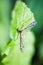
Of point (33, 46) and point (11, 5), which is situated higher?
point (11, 5)

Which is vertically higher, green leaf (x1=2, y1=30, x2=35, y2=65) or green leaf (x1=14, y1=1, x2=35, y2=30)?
green leaf (x1=14, y1=1, x2=35, y2=30)

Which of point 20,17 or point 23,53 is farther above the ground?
point 20,17

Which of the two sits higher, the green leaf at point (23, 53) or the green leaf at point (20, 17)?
the green leaf at point (20, 17)

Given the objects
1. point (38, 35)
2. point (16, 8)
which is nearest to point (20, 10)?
point (16, 8)

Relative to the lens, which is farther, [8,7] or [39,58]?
[39,58]

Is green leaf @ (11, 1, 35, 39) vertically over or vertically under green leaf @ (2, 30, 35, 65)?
over

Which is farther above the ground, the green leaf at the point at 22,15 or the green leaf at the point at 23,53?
the green leaf at the point at 22,15

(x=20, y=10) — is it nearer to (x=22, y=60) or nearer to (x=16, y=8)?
(x=16, y=8)

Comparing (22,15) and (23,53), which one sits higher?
(22,15)
